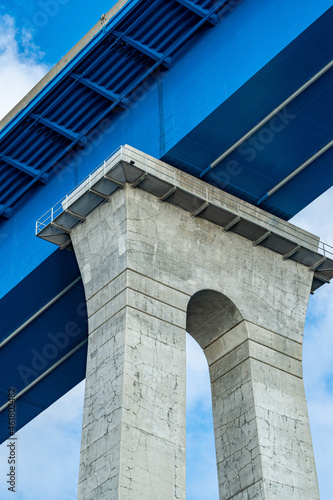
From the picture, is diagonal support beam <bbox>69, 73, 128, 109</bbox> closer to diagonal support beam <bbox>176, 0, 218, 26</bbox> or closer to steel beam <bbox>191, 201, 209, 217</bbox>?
diagonal support beam <bbox>176, 0, 218, 26</bbox>

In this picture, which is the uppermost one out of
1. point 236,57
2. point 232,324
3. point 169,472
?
point 236,57

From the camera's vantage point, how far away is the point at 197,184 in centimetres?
3222

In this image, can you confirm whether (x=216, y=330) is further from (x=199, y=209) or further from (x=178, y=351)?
(x=199, y=209)

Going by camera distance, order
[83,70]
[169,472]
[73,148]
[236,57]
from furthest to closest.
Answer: [73,148] → [83,70] → [236,57] → [169,472]

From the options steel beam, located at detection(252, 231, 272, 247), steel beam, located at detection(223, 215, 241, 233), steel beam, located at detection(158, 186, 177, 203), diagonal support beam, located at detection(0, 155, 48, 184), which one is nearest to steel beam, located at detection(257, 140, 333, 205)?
steel beam, located at detection(252, 231, 272, 247)

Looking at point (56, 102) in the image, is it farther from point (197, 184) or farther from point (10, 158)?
point (197, 184)

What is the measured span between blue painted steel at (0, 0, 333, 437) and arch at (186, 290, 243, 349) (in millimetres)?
3602

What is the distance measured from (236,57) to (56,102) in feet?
21.4

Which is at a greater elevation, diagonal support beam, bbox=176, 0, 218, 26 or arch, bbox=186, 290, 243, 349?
diagonal support beam, bbox=176, 0, 218, 26

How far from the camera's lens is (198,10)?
3191cm

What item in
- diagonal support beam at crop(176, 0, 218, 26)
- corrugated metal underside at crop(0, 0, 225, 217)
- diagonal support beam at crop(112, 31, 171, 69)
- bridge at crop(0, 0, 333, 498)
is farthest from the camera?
diagonal support beam at crop(112, 31, 171, 69)

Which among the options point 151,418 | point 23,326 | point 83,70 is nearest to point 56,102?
point 83,70

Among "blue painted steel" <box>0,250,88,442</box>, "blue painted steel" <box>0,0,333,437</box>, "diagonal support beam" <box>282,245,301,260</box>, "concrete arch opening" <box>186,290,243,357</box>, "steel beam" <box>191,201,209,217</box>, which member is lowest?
"concrete arch opening" <box>186,290,243,357</box>

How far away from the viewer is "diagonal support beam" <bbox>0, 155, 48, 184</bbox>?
35.4 meters
